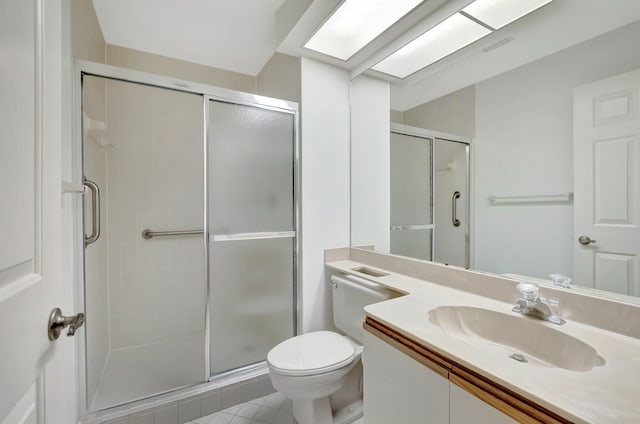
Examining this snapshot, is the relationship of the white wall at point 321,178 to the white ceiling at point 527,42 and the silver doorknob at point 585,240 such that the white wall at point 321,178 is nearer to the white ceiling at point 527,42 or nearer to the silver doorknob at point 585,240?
the white ceiling at point 527,42

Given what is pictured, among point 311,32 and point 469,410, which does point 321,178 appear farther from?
point 469,410

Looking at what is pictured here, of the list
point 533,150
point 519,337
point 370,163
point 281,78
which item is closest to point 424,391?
point 519,337

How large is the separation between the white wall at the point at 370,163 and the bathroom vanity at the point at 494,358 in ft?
2.15

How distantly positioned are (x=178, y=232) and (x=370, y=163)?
5.57 ft

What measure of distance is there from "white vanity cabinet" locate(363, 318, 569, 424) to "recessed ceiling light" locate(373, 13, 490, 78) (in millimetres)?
1461

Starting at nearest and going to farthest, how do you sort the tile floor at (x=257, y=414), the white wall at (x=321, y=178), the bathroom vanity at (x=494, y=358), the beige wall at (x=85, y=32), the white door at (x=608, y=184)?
the bathroom vanity at (x=494, y=358) → the white door at (x=608, y=184) → the beige wall at (x=85, y=32) → the tile floor at (x=257, y=414) → the white wall at (x=321, y=178)

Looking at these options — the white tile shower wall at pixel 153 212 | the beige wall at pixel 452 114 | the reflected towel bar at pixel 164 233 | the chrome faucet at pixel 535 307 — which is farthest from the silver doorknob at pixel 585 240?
the reflected towel bar at pixel 164 233

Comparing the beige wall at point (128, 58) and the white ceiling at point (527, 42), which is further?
the beige wall at point (128, 58)

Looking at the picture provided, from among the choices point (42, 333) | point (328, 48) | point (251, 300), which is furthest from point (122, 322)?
point (328, 48)

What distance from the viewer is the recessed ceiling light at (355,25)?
1375 mm

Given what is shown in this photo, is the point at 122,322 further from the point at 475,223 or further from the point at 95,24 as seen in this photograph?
the point at 475,223

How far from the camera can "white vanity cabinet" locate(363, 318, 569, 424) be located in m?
0.60

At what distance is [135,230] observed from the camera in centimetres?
220

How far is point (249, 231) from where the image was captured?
5.80ft
